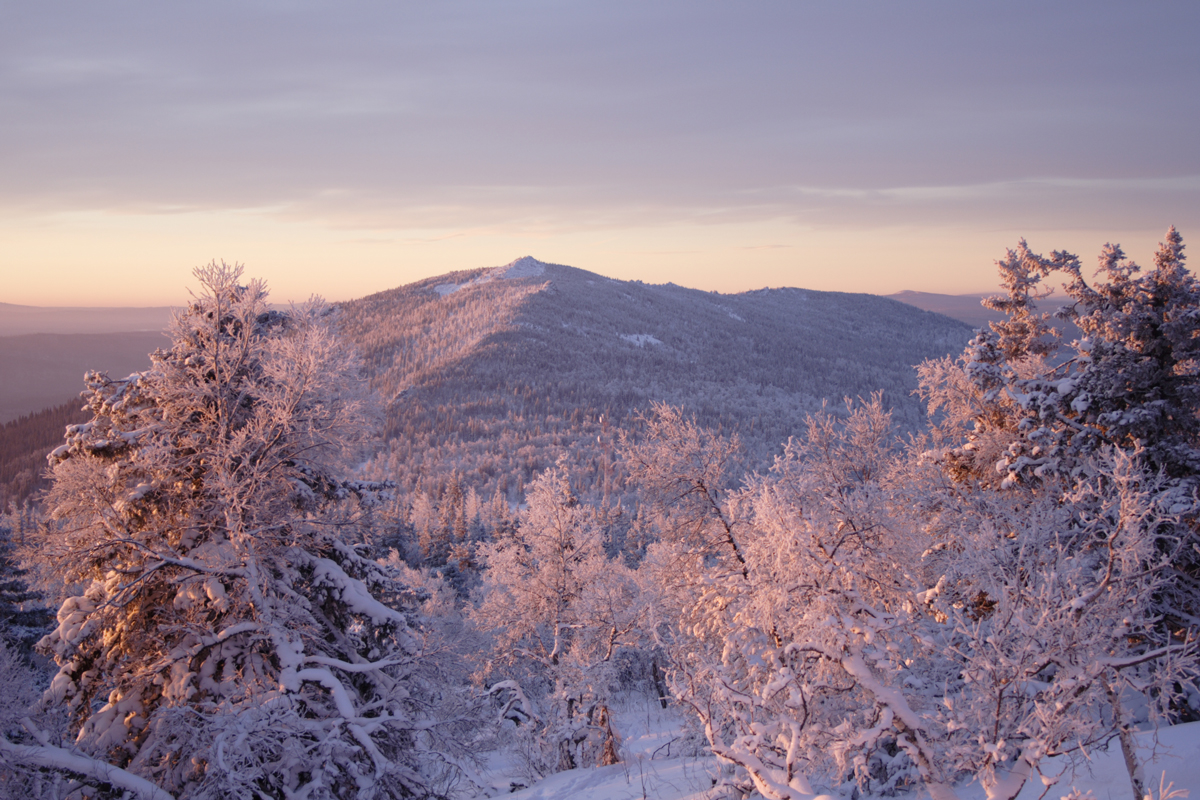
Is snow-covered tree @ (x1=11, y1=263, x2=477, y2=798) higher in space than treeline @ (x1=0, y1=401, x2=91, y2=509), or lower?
higher

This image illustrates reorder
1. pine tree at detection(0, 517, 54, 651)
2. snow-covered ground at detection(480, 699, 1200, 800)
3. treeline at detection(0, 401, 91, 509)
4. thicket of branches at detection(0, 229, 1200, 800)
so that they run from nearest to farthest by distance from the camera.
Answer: thicket of branches at detection(0, 229, 1200, 800), snow-covered ground at detection(480, 699, 1200, 800), pine tree at detection(0, 517, 54, 651), treeline at detection(0, 401, 91, 509)

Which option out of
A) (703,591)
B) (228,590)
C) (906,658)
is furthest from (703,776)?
(228,590)

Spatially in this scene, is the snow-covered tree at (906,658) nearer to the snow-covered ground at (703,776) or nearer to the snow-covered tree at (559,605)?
the snow-covered ground at (703,776)

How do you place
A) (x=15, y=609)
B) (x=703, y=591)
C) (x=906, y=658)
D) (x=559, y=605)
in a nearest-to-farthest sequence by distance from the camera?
(x=906, y=658) → (x=703, y=591) → (x=559, y=605) → (x=15, y=609)

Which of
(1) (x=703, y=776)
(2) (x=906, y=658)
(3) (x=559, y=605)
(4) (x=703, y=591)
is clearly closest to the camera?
(2) (x=906, y=658)

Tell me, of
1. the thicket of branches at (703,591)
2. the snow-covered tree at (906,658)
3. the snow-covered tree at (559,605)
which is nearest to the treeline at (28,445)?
the snow-covered tree at (559,605)

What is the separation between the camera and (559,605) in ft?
60.3

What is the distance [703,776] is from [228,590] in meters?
7.50

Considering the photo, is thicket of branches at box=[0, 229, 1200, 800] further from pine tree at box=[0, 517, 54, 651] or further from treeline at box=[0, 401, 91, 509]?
treeline at box=[0, 401, 91, 509]

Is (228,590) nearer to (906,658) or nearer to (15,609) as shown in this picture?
(906,658)

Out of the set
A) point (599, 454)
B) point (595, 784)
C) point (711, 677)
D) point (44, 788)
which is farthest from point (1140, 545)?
point (599, 454)

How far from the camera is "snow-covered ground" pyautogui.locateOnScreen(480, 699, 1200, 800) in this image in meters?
6.38

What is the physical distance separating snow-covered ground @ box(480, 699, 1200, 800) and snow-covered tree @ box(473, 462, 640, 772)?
Result: 64.6 inches

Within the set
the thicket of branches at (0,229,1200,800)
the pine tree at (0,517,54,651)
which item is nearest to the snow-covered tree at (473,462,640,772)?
the thicket of branches at (0,229,1200,800)
